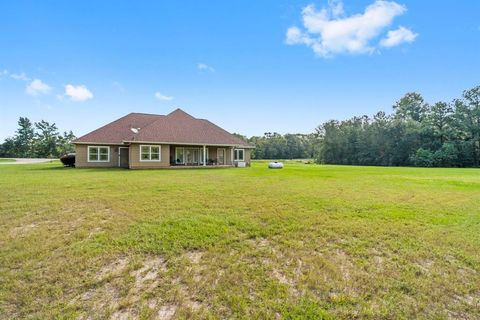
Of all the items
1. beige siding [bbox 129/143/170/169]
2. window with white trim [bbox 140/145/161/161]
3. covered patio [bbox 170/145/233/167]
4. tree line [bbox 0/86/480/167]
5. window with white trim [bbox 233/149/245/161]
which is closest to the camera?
beige siding [bbox 129/143/170/169]

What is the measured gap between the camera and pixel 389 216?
5551 mm

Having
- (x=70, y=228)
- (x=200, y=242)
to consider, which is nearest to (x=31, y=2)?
(x=70, y=228)

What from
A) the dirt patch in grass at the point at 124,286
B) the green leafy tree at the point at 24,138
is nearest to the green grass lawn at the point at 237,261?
the dirt patch in grass at the point at 124,286

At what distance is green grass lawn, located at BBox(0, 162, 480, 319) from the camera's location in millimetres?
2697

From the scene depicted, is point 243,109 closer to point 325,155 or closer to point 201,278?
point 325,155

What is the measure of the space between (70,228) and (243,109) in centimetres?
3020

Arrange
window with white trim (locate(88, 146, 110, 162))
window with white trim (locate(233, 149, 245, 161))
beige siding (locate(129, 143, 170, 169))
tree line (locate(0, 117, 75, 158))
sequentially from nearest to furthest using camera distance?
beige siding (locate(129, 143, 170, 169))
window with white trim (locate(88, 146, 110, 162))
window with white trim (locate(233, 149, 245, 161))
tree line (locate(0, 117, 75, 158))

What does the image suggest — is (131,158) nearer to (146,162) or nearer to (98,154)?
(146,162)

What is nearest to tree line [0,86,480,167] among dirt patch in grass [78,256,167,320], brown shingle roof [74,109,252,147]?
brown shingle roof [74,109,252,147]

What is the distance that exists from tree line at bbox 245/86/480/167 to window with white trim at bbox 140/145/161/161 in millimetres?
36778

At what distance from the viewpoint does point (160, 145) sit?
20266 millimetres

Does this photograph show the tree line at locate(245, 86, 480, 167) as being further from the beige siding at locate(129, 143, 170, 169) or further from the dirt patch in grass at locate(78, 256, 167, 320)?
the dirt patch in grass at locate(78, 256, 167, 320)

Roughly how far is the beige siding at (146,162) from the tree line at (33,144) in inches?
1667

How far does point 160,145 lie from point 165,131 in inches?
63.0
